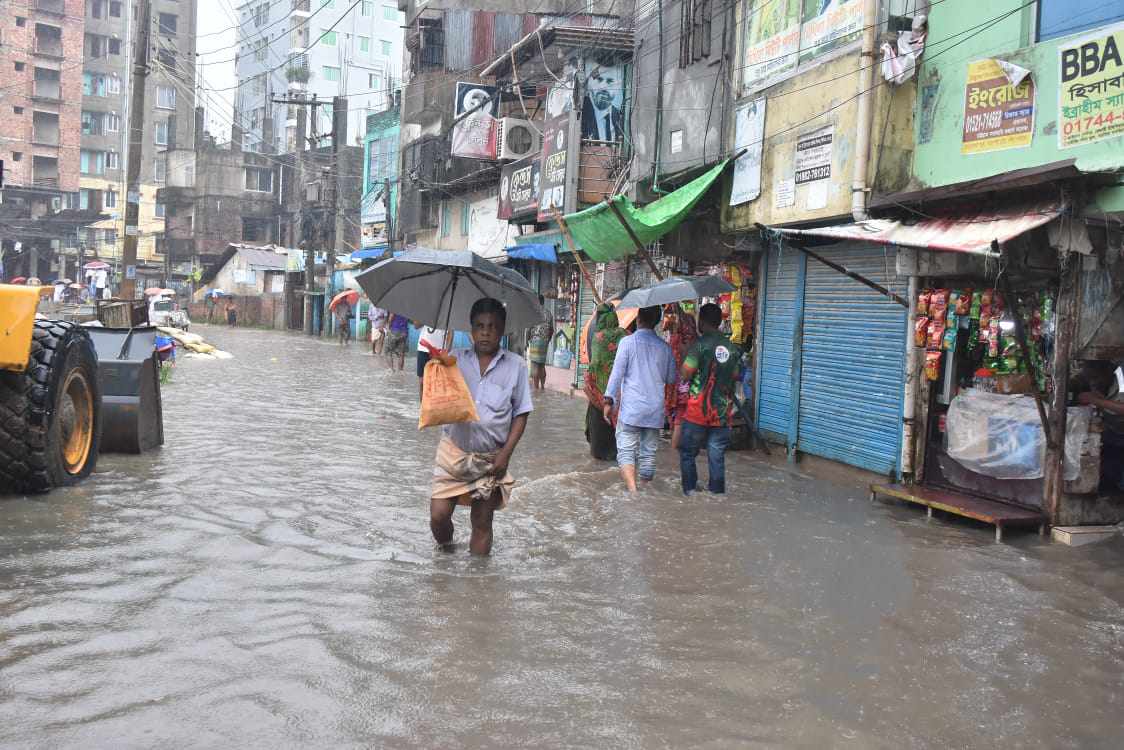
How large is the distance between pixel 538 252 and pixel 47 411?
16.3 metres

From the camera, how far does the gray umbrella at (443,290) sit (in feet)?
21.2

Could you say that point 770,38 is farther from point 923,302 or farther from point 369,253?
point 369,253

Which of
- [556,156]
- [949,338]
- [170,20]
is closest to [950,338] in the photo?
[949,338]

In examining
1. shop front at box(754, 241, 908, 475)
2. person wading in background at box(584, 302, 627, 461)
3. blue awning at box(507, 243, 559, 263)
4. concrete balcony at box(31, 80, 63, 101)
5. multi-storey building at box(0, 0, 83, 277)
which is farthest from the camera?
concrete balcony at box(31, 80, 63, 101)

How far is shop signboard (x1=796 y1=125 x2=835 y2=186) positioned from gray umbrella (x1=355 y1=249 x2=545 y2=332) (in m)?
5.60

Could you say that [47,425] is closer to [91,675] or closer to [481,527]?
[481,527]

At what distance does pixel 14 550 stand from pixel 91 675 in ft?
8.47

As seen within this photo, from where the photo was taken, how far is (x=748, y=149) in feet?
43.1

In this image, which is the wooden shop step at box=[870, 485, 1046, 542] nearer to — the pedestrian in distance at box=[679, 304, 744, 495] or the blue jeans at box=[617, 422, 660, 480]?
the pedestrian in distance at box=[679, 304, 744, 495]

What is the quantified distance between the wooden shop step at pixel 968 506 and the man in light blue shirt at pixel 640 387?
222 centimetres

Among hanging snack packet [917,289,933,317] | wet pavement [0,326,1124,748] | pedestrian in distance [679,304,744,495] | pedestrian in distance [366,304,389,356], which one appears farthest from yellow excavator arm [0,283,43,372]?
pedestrian in distance [366,304,389,356]

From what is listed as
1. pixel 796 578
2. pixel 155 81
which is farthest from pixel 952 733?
pixel 155 81

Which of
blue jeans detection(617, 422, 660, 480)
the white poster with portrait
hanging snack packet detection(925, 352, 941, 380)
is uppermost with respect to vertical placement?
the white poster with portrait

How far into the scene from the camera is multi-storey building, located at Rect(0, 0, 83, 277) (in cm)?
7206
